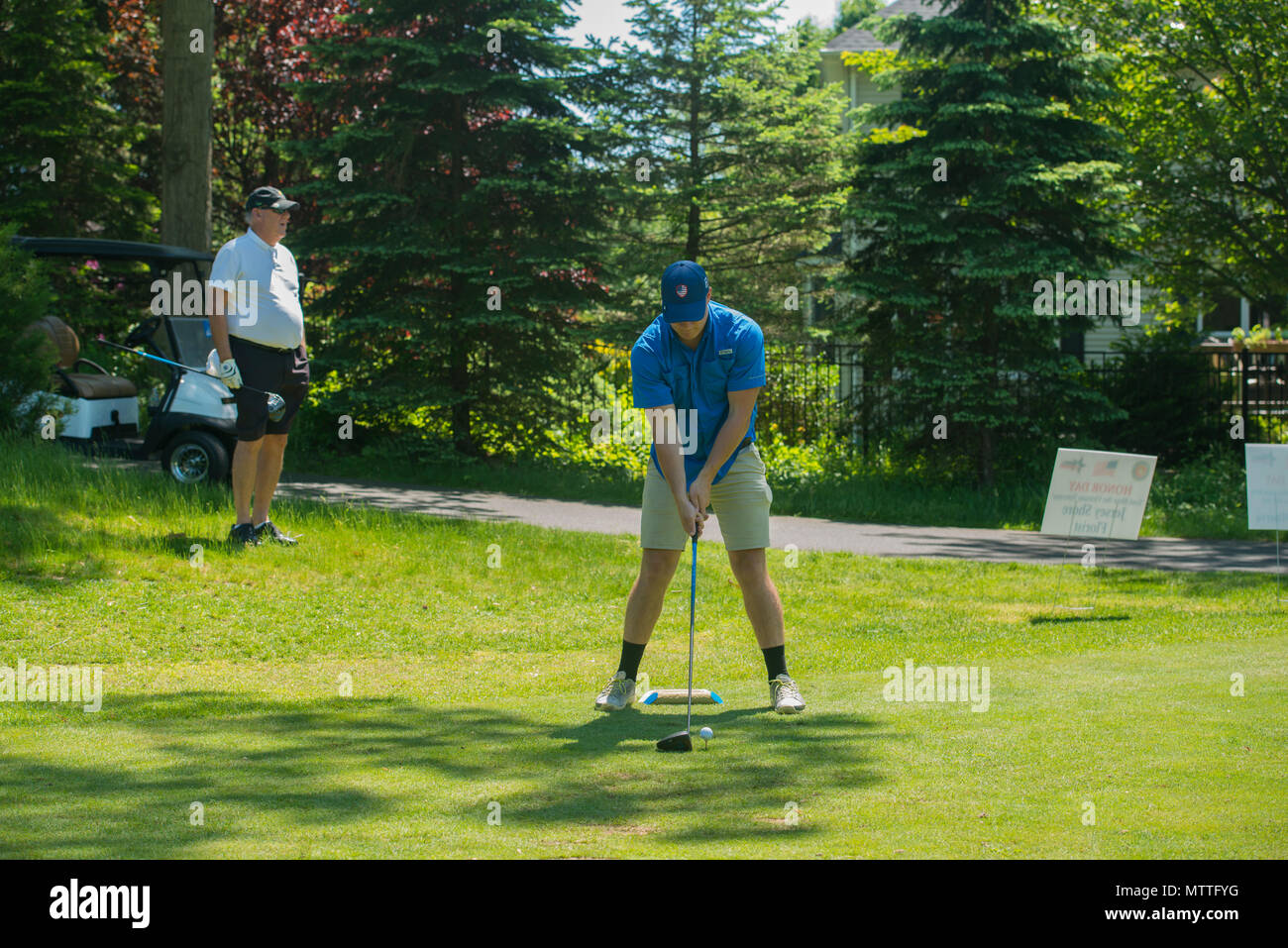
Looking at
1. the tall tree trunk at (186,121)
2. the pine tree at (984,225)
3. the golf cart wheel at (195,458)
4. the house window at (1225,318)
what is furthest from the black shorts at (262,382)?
the house window at (1225,318)

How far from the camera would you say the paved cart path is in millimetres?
12977

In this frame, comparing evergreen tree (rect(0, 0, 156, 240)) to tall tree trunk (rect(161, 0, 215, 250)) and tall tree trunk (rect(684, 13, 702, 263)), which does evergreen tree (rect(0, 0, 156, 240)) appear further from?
tall tree trunk (rect(684, 13, 702, 263))

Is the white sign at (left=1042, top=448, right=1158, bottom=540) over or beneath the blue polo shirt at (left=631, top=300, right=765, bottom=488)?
beneath

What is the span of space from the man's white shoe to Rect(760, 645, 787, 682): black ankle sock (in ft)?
0.10

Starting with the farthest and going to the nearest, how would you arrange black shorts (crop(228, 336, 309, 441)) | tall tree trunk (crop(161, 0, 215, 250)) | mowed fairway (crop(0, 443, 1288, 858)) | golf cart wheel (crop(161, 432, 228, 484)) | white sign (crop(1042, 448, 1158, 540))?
tall tree trunk (crop(161, 0, 215, 250))
golf cart wheel (crop(161, 432, 228, 484))
white sign (crop(1042, 448, 1158, 540))
black shorts (crop(228, 336, 309, 441))
mowed fairway (crop(0, 443, 1288, 858))

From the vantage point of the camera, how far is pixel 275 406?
1016 centimetres

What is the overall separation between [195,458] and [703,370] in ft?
25.3

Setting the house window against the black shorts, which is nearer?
the black shorts

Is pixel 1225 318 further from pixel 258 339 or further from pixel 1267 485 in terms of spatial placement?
pixel 258 339

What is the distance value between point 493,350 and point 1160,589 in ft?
30.2

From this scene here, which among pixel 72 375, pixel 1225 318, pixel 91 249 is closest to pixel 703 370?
pixel 72 375

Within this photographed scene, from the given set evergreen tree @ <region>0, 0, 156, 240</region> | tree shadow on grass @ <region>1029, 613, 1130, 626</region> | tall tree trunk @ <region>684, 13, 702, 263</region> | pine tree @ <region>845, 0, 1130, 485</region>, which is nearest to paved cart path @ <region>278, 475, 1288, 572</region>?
tree shadow on grass @ <region>1029, 613, 1130, 626</region>

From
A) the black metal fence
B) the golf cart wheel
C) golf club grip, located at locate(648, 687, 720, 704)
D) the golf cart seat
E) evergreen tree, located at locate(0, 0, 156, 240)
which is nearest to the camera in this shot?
golf club grip, located at locate(648, 687, 720, 704)

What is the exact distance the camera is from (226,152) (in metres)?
25.3
